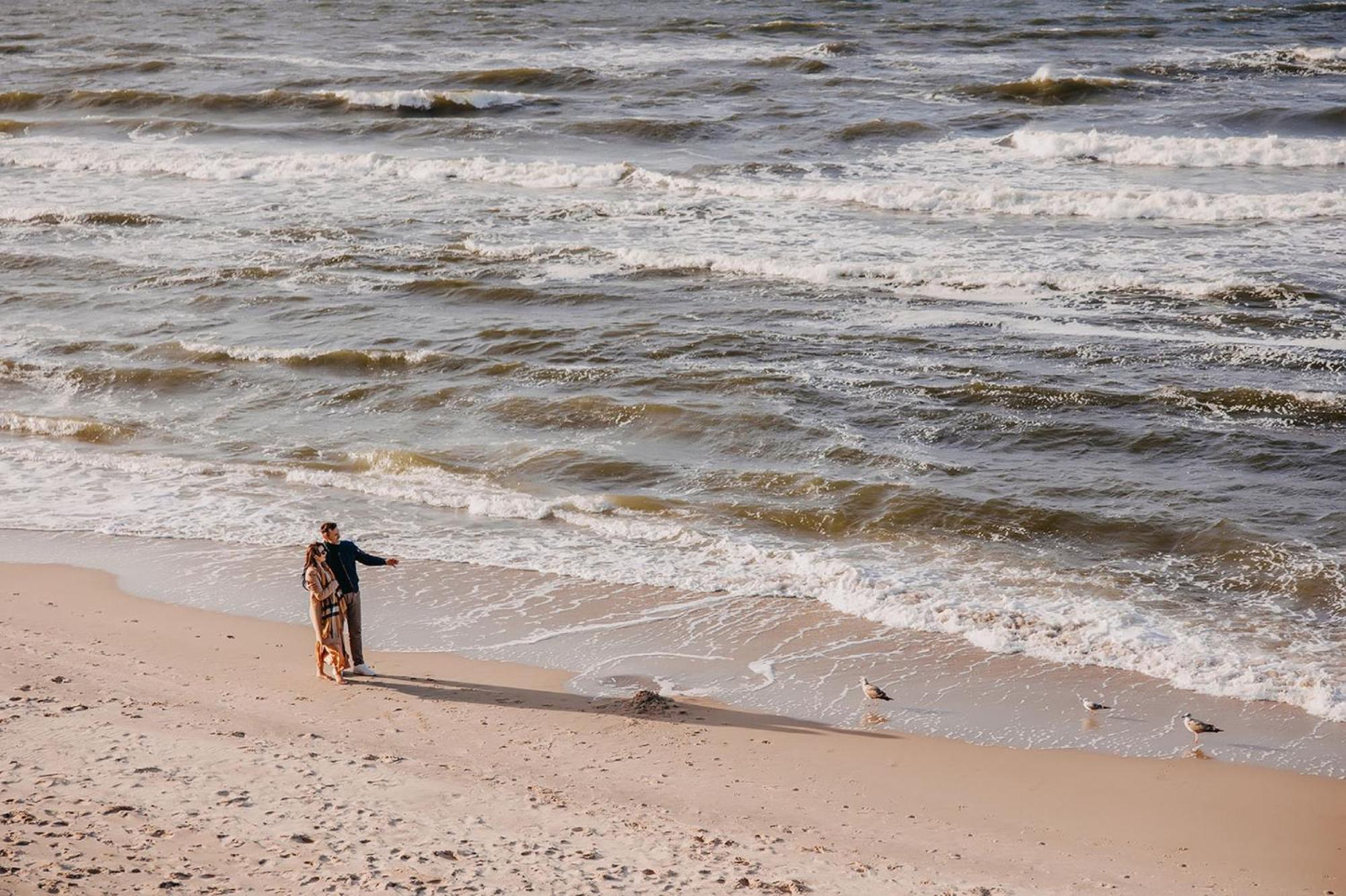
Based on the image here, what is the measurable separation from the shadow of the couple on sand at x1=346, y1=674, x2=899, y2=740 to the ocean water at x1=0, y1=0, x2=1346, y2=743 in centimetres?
49

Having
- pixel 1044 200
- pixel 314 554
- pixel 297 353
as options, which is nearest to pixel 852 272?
pixel 1044 200

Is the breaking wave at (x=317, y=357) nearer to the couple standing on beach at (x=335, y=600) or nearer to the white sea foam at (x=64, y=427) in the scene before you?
the white sea foam at (x=64, y=427)

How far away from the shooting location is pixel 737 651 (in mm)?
10219

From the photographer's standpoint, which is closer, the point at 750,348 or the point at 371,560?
the point at 371,560

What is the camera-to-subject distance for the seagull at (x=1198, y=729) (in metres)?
8.67

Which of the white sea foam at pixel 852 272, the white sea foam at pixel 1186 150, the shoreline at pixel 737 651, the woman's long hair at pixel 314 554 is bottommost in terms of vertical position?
the shoreline at pixel 737 651

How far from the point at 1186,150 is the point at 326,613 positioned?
21.9 meters

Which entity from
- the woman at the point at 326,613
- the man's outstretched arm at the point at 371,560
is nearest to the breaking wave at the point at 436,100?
the man's outstretched arm at the point at 371,560

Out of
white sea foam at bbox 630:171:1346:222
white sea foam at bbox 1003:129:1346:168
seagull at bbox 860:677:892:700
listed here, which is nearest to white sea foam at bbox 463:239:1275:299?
white sea foam at bbox 630:171:1346:222

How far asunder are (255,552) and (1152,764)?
7763mm

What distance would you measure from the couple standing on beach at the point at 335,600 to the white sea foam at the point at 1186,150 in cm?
2061

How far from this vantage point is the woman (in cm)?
→ 961

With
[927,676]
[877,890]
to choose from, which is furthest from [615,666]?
[877,890]

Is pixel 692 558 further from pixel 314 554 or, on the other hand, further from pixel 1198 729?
pixel 1198 729
